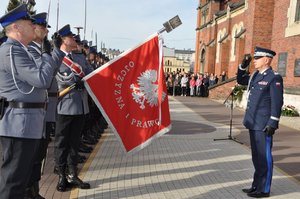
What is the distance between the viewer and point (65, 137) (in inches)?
212

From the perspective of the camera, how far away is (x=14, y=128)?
137 inches

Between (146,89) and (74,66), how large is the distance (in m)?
1.07

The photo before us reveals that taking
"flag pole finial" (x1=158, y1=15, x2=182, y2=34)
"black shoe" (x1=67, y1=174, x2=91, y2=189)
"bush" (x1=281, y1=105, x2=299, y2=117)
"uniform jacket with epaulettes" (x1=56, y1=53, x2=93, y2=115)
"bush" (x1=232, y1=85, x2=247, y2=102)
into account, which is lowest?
"black shoe" (x1=67, y1=174, x2=91, y2=189)

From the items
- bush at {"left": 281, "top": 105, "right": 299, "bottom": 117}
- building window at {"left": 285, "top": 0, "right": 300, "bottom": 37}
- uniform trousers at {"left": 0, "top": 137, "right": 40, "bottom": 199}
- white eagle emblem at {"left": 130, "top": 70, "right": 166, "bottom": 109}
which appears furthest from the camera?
building window at {"left": 285, "top": 0, "right": 300, "bottom": 37}

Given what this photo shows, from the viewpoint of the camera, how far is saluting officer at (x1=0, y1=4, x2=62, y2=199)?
3338 mm

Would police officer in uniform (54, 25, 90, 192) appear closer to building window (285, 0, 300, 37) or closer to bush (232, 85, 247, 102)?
building window (285, 0, 300, 37)

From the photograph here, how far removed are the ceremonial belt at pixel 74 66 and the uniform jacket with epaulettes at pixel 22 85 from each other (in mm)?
1717

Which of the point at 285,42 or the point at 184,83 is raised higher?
the point at 285,42

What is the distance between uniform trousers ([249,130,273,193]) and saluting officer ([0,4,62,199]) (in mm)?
3284

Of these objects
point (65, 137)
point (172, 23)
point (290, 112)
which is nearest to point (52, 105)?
point (65, 137)

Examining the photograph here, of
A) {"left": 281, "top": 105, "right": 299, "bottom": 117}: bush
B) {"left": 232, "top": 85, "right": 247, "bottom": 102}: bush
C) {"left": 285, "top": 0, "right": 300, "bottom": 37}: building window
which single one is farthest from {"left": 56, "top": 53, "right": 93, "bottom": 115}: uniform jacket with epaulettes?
{"left": 232, "top": 85, "right": 247, "bottom": 102}: bush

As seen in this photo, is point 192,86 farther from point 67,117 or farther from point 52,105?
point 52,105

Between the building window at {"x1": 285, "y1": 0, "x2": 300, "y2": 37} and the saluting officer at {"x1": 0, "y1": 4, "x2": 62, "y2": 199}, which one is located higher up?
the building window at {"x1": 285, "y1": 0, "x2": 300, "y2": 37}

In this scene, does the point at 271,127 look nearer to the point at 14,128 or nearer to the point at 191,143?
the point at 14,128
